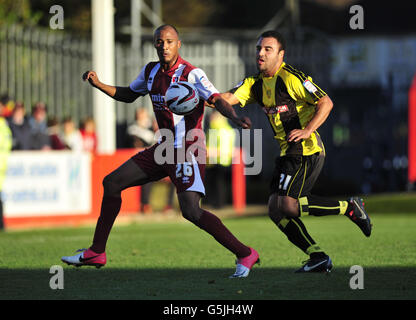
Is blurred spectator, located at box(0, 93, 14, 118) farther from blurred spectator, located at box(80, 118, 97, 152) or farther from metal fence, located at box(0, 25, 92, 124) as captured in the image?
blurred spectator, located at box(80, 118, 97, 152)

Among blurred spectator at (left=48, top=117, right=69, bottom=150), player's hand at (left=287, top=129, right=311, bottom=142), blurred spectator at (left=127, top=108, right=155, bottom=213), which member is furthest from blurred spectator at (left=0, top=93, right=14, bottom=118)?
player's hand at (left=287, top=129, right=311, bottom=142)

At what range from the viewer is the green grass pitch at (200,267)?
23.2 ft

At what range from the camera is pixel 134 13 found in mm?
36250

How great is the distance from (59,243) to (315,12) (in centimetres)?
5392

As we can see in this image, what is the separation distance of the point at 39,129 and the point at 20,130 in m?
0.70

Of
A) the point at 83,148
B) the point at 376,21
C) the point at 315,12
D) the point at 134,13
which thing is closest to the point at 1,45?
the point at 83,148

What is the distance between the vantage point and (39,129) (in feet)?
54.4

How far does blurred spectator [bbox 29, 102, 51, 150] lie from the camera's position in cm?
1639

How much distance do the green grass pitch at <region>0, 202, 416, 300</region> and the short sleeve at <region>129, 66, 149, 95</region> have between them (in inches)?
65.5

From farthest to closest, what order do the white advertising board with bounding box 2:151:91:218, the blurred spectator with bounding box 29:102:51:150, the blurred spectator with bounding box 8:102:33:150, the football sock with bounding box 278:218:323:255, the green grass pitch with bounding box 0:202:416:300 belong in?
the blurred spectator with bounding box 29:102:51:150 < the blurred spectator with bounding box 8:102:33:150 < the white advertising board with bounding box 2:151:91:218 < the football sock with bounding box 278:218:323:255 < the green grass pitch with bounding box 0:202:416:300

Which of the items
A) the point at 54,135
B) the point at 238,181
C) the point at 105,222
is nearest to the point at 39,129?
the point at 54,135

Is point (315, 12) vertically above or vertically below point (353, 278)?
above

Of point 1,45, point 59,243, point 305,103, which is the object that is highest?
point 1,45

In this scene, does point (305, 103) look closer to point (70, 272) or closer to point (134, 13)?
point (70, 272)
